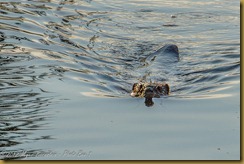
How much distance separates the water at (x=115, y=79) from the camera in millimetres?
7789

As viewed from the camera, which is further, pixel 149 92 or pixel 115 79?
pixel 115 79

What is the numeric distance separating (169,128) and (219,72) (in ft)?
10.1

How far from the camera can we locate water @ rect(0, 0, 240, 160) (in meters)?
7.79

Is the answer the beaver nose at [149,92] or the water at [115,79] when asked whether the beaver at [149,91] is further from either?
the water at [115,79]

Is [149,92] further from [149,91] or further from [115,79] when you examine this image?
[115,79]

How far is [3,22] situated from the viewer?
44.8 feet

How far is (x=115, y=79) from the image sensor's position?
10.9 m

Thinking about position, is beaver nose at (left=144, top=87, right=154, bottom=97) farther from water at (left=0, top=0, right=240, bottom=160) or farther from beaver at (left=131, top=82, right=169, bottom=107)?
water at (left=0, top=0, right=240, bottom=160)

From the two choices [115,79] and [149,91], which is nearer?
[149,91]

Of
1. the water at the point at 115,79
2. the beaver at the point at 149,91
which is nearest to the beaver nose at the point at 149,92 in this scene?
the beaver at the point at 149,91

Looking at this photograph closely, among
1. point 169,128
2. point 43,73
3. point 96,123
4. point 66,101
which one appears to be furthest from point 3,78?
point 169,128

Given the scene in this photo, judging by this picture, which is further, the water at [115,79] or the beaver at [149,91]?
the beaver at [149,91]

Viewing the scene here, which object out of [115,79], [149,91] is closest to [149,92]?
→ [149,91]

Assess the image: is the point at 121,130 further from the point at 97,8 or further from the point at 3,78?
the point at 97,8
